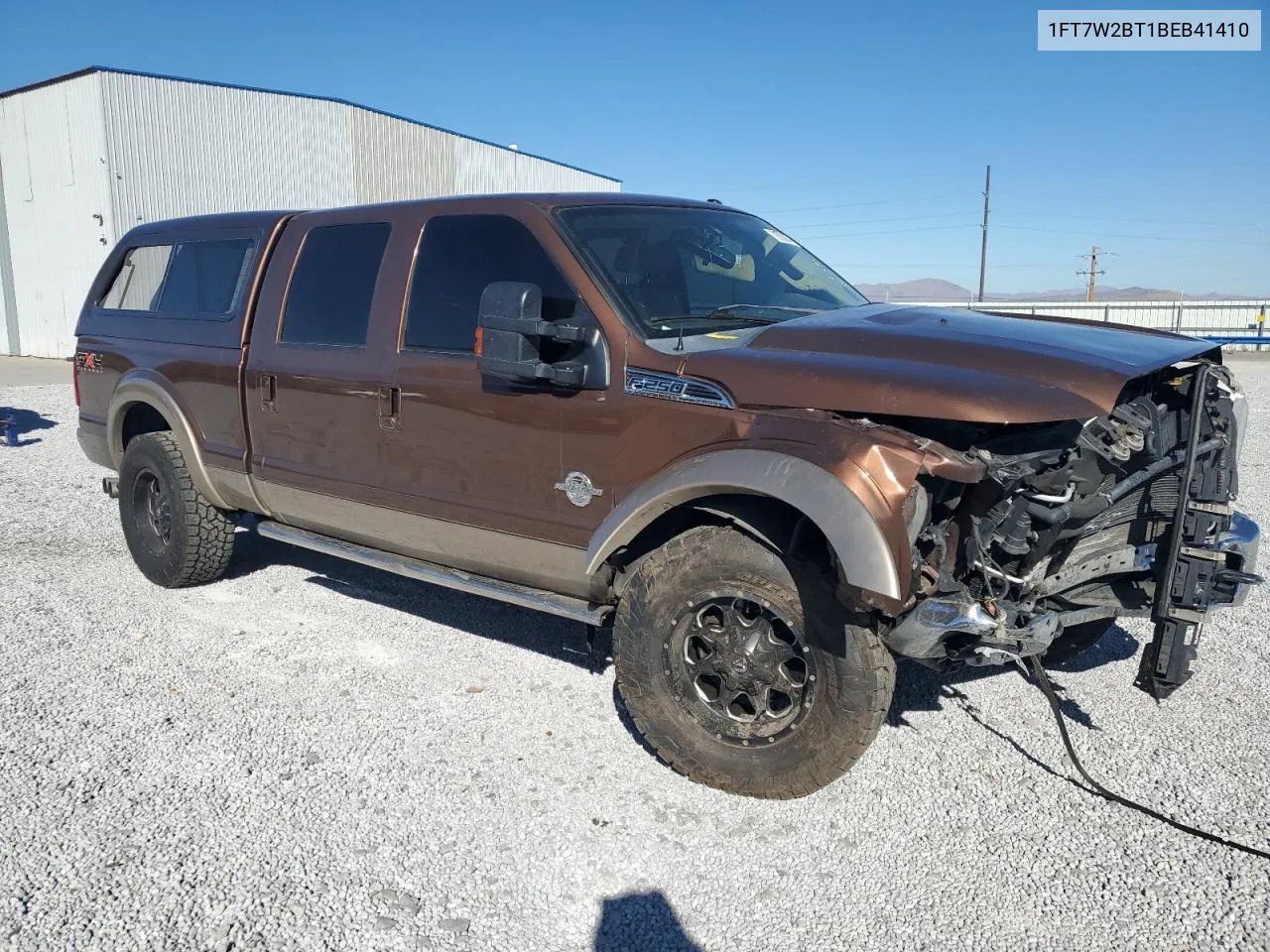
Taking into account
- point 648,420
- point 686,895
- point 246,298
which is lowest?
point 686,895

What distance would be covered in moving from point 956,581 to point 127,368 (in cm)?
465

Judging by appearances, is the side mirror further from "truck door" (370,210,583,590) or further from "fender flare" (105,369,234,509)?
"fender flare" (105,369,234,509)

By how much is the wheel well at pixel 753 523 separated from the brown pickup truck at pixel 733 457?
0.04 ft

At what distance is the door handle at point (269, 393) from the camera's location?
4500 millimetres

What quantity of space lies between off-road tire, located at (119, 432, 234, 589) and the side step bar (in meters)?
0.42

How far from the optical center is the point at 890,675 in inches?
114

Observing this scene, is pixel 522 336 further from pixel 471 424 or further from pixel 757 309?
pixel 757 309

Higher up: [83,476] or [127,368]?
[127,368]

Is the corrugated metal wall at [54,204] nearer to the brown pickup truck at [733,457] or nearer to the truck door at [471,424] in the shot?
the brown pickup truck at [733,457]

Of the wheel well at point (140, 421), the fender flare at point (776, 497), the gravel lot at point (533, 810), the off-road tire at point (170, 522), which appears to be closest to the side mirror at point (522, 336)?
the fender flare at point (776, 497)

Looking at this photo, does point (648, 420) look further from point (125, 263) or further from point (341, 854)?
point (125, 263)

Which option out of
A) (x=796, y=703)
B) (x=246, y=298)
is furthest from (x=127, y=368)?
(x=796, y=703)

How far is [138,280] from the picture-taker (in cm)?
550

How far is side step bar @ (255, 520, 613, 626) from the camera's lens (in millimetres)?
3531
